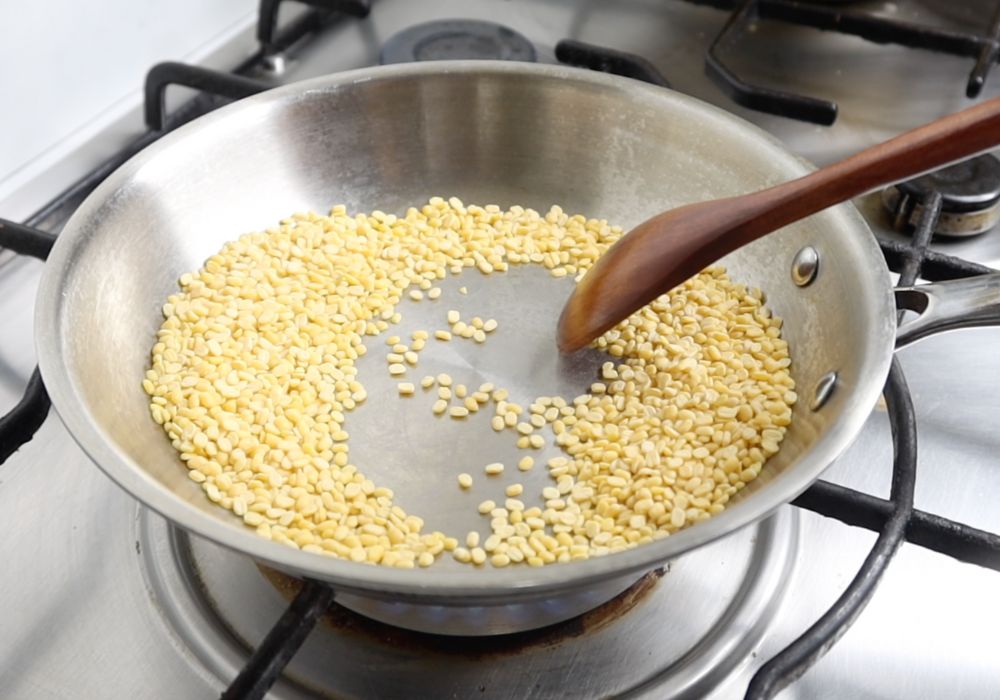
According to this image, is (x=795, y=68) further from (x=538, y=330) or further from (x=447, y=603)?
(x=447, y=603)

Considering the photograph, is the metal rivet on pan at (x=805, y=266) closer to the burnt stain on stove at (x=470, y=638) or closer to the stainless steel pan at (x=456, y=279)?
the stainless steel pan at (x=456, y=279)

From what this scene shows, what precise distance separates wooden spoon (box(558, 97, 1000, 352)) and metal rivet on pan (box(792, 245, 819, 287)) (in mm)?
92

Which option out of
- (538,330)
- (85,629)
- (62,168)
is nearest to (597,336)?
(538,330)

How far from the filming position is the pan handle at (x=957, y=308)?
27.1 inches

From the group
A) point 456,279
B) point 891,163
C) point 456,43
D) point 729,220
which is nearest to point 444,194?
point 456,279

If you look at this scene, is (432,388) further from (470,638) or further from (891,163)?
(891,163)

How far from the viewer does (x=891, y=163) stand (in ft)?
2.24

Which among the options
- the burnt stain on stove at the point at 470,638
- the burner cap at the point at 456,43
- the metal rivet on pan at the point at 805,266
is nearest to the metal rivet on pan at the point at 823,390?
the metal rivet on pan at the point at 805,266

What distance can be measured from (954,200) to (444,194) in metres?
0.51

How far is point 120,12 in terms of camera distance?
1.08 metres

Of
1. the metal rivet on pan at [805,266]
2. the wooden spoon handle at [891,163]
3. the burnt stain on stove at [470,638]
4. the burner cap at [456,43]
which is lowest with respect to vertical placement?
the burnt stain on stove at [470,638]

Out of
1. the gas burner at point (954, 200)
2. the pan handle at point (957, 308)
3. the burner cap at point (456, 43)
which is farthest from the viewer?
the burner cap at point (456, 43)

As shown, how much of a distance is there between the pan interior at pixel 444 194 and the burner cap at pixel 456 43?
0.58 feet

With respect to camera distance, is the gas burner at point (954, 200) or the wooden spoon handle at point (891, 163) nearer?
the wooden spoon handle at point (891, 163)
